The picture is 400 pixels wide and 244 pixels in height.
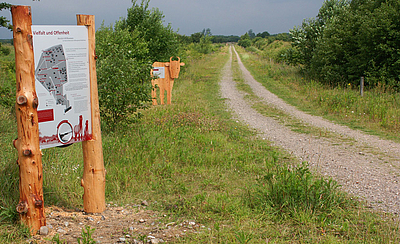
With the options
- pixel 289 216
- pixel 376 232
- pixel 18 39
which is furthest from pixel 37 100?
pixel 376 232

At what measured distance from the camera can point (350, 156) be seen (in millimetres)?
6684

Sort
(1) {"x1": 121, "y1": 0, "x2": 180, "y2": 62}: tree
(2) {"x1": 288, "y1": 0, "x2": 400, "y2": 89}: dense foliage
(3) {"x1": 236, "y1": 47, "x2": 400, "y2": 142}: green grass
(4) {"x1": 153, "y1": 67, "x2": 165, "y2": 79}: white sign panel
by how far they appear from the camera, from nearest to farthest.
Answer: (3) {"x1": 236, "y1": 47, "x2": 400, "y2": 142}: green grass, (4) {"x1": 153, "y1": 67, "x2": 165, "y2": 79}: white sign panel, (2) {"x1": 288, "y1": 0, "x2": 400, "y2": 89}: dense foliage, (1) {"x1": 121, "y1": 0, "x2": 180, "y2": 62}: tree

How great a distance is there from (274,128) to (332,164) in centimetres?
337

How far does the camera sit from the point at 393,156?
6664mm

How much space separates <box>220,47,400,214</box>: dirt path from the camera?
4.82 metres

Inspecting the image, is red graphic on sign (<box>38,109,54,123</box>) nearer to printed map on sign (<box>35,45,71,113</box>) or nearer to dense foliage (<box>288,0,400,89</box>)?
printed map on sign (<box>35,45,71,113</box>)

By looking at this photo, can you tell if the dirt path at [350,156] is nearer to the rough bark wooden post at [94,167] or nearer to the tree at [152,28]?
the rough bark wooden post at [94,167]

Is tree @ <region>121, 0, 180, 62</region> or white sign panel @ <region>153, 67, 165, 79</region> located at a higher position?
tree @ <region>121, 0, 180, 62</region>

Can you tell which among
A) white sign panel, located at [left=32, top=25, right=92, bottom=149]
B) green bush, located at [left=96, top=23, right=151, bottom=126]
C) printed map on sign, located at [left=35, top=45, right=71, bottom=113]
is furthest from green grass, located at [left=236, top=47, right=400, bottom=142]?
printed map on sign, located at [left=35, top=45, right=71, bottom=113]

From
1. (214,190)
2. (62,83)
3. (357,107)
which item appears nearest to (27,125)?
(62,83)

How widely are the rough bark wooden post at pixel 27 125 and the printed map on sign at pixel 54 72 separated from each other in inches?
5.3

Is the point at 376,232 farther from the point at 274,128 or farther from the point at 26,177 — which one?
the point at 274,128

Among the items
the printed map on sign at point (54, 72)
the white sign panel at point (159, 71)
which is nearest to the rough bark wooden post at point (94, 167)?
the printed map on sign at point (54, 72)

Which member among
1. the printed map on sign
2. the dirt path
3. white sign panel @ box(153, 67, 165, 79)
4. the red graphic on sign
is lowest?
the dirt path
